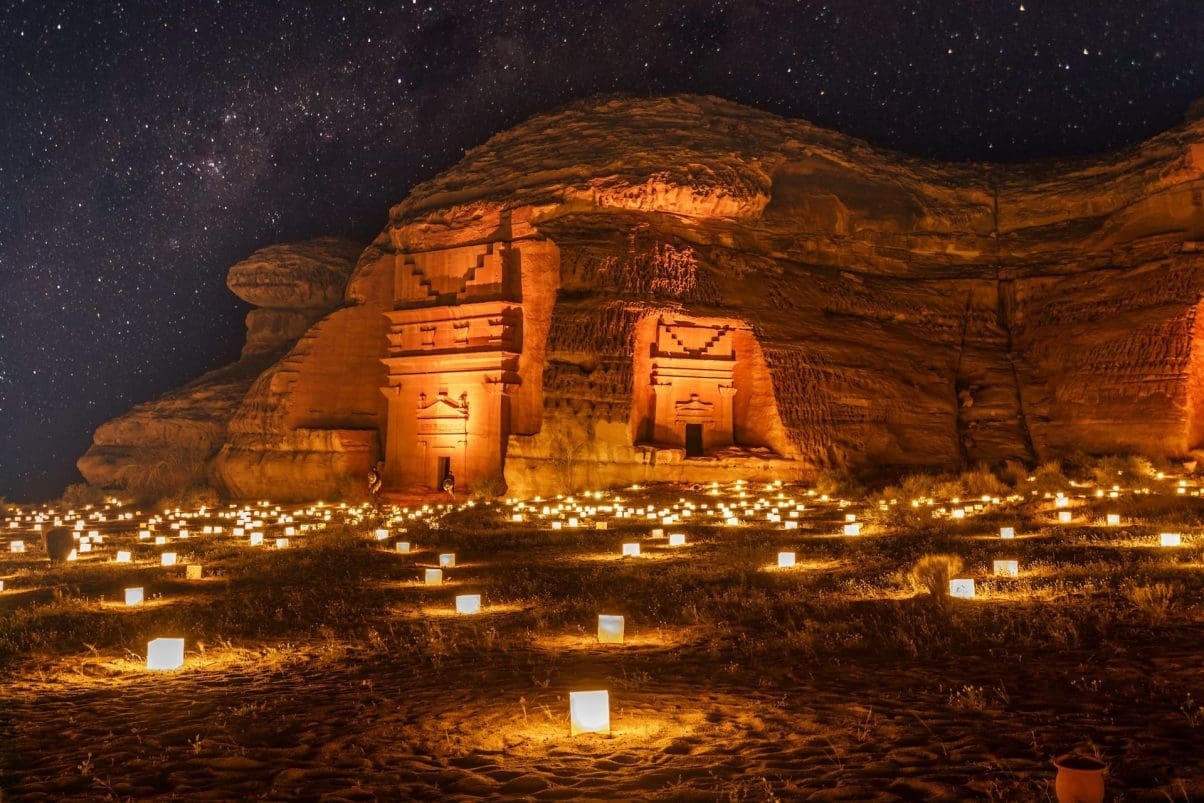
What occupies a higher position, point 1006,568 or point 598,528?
point 1006,568

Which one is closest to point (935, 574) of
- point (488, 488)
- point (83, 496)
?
point (488, 488)

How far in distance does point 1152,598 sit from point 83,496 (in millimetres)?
42372

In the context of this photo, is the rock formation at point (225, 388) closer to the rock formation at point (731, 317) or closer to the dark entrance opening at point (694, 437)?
the rock formation at point (731, 317)

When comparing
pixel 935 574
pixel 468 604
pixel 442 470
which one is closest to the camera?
pixel 935 574

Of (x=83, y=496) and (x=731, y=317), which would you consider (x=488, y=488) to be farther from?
(x=83, y=496)

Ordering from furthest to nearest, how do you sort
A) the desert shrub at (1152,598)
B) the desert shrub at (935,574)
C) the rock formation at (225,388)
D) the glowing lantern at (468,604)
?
1. the rock formation at (225,388)
2. the glowing lantern at (468,604)
3. the desert shrub at (935,574)
4. the desert shrub at (1152,598)

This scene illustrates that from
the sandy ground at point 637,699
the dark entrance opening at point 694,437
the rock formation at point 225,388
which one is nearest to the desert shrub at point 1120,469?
the dark entrance opening at point 694,437

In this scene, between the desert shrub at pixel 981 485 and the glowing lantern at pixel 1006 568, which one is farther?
the desert shrub at pixel 981 485

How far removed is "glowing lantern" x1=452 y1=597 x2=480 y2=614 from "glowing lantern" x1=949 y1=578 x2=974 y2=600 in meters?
5.83

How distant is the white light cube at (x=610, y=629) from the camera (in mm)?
9547

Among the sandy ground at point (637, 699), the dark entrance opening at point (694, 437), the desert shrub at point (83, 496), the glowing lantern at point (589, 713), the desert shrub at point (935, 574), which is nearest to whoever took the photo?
the sandy ground at point (637, 699)

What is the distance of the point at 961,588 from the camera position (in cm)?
1096

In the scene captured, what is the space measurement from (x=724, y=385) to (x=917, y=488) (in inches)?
289

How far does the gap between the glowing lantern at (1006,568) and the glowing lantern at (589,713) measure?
8.00 meters
